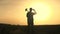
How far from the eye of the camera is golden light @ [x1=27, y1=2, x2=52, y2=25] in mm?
2812

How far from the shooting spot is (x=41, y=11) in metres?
2.87

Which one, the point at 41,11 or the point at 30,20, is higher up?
the point at 41,11

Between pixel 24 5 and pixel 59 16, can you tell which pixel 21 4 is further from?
Result: pixel 59 16

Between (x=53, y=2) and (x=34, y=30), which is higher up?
(x=53, y=2)

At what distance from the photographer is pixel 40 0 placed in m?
2.90

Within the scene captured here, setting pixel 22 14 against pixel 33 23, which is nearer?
pixel 33 23

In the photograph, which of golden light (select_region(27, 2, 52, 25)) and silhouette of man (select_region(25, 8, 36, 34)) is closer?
silhouette of man (select_region(25, 8, 36, 34))

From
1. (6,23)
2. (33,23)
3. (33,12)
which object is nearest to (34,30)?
(33,23)

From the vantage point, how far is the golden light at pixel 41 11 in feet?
9.23

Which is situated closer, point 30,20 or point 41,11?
point 30,20

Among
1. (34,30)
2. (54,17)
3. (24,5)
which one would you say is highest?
(24,5)

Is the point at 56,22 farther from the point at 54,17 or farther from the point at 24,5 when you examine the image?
the point at 24,5

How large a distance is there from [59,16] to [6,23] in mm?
871

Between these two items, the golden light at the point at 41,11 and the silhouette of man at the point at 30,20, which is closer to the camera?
the silhouette of man at the point at 30,20
